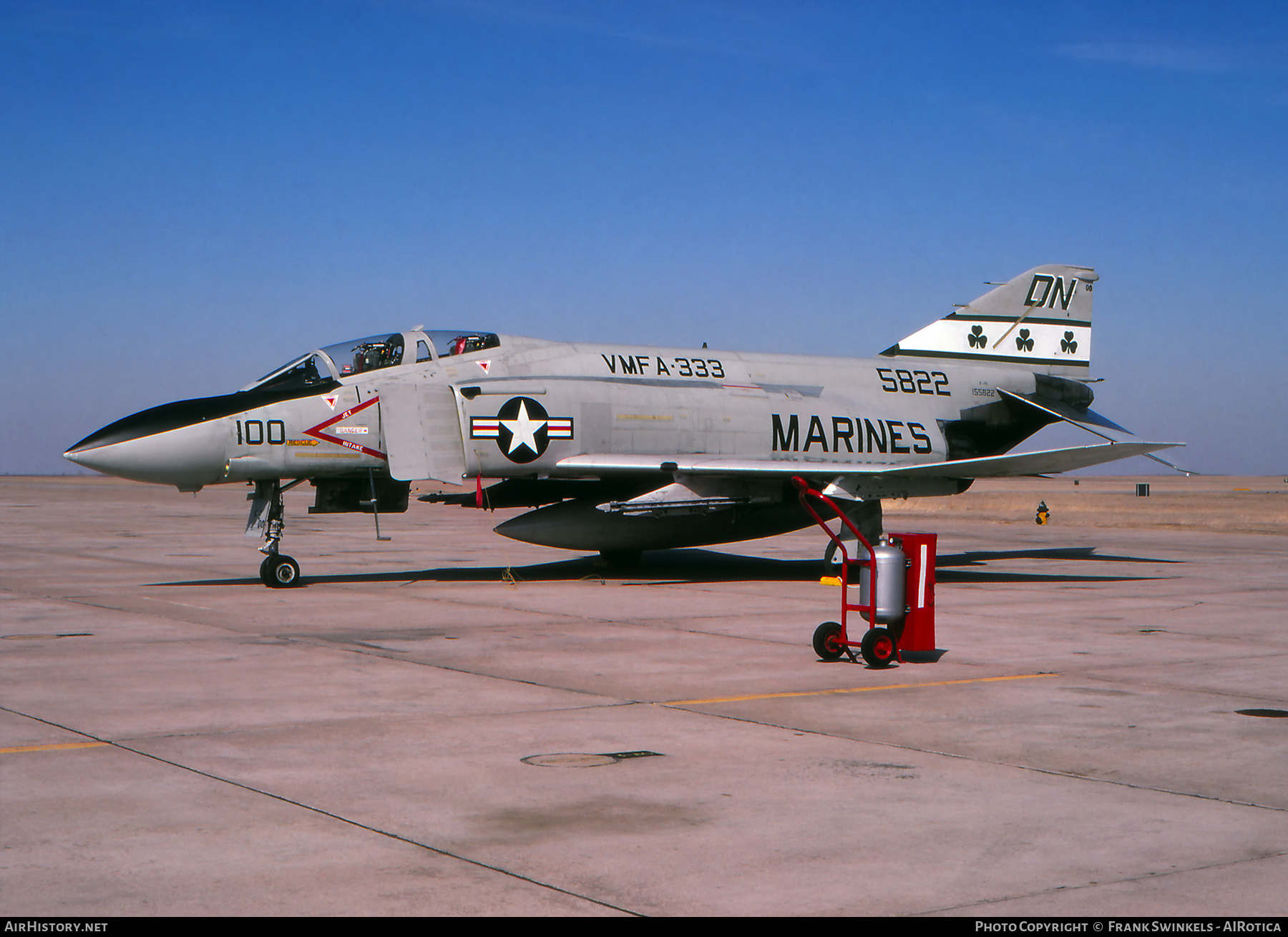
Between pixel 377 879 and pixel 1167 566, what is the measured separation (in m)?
19.3

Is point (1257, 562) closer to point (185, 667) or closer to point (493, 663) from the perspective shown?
point (493, 663)

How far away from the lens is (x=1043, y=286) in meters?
22.4

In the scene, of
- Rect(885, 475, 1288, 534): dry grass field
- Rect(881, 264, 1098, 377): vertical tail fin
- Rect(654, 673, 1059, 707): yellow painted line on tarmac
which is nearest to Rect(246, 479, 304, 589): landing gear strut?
Rect(654, 673, 1059, 707): yellow painted line on tarmac

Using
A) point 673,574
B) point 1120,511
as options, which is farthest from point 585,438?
point 1120,511

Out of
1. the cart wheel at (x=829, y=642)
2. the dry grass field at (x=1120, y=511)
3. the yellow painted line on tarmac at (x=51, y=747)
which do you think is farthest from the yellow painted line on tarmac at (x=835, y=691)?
the dry grass field at (x=1120, y=511)

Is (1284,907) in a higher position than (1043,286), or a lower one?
lower

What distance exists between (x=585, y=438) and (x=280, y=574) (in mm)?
4666

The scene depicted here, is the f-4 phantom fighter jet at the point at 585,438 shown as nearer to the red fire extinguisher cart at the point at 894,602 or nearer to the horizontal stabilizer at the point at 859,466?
the horizontal stabilizer at the point at 859,466

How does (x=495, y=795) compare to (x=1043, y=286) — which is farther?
(x=1043, y=286)

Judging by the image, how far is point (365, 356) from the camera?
1653 cm

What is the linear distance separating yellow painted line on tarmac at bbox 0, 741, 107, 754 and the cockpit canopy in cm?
954

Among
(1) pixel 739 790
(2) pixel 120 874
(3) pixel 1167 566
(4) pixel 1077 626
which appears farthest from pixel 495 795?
(3) pixel 1167 566

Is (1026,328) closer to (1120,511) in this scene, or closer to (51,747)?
(51,747)

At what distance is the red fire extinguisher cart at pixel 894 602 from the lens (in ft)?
32.8
